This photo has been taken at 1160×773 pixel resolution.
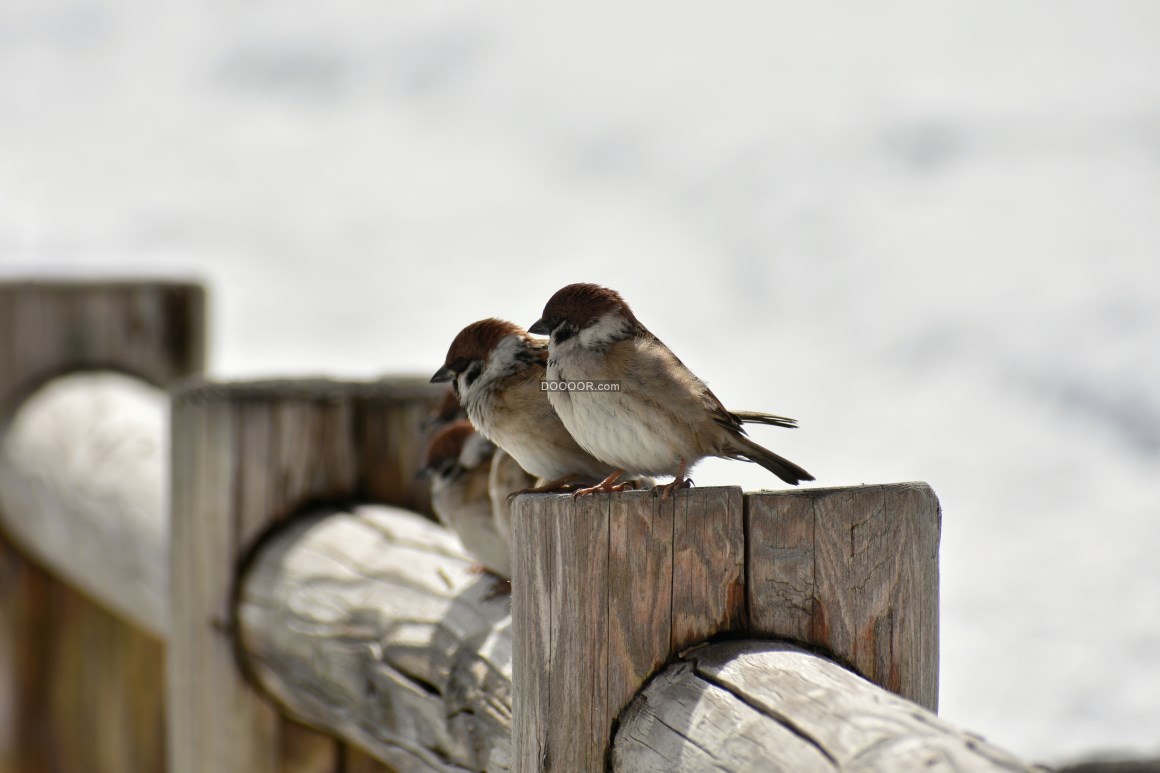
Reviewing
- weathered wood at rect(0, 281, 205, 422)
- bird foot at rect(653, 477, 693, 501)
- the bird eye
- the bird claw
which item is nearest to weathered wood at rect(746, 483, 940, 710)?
bird foot at rect(653, 477, 693, 501)

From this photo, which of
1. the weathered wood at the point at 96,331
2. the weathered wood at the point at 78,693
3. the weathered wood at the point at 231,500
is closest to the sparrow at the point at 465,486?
the weathered wood at the point at 231,500

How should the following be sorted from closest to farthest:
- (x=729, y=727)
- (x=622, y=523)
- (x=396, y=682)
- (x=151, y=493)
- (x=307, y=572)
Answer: (x=729, y=727)
(x=622, y=523)
(x=396, y=682)
(x=307, y=572)
(x=151, y=493)

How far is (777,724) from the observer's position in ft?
4.34

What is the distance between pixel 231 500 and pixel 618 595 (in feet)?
5.46

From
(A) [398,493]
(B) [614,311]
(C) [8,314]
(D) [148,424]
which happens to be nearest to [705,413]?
(B) [614,311]

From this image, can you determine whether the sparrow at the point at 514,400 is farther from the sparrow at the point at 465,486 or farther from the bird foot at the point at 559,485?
the sparrow at the point at 465,486

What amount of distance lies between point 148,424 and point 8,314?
866 millimetres

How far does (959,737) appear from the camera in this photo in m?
1.19

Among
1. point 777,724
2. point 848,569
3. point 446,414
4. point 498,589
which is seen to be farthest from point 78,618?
point 777,724

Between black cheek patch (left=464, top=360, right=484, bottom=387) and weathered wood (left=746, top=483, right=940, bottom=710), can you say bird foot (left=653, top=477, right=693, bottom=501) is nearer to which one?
weathered wood (left=746, top=483, right=940, bottom=710)

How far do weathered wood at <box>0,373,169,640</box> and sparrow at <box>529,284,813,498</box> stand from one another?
1730mm

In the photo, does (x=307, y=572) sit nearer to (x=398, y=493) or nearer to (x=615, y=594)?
(x=398, y=493)

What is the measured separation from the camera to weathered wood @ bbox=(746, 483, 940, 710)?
1.60 metres

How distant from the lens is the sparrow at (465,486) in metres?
2.59
